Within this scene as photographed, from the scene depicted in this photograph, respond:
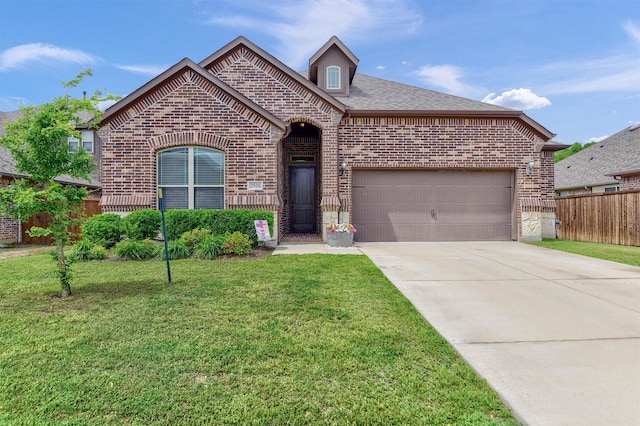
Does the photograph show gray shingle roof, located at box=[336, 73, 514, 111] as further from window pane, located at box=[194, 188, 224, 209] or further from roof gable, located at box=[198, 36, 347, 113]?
window pane, located at box=[194, 188, 224, 209]

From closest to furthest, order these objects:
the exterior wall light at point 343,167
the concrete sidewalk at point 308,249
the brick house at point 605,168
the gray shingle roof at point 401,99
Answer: the concrete sidewalk at point 308,249 < the exterior wall light at point 343,167 < the gray shingle roof at point 401,99 < the brick house at point 605,168

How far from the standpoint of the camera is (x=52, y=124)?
4.64 meters

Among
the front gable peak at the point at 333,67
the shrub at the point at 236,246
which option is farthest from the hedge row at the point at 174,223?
the front gable peak at the point at 333,67

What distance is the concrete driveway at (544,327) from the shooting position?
8.05 feet

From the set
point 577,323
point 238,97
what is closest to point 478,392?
point 577,323

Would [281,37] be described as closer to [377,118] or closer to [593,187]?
[377,118]

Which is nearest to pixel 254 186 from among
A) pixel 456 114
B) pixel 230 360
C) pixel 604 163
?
pixel 456 114

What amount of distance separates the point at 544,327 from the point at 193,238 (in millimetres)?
7388

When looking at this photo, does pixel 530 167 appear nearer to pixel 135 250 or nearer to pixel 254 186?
pixel 254 186

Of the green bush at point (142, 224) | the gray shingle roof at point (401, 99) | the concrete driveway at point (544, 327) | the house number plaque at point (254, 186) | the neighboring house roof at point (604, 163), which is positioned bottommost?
the concrete driveway at point (544, 327)

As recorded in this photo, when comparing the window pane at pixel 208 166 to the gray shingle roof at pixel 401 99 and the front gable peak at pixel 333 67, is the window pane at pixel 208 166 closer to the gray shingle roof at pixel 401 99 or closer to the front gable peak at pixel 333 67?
the gray shingle roof at pixel 401 99

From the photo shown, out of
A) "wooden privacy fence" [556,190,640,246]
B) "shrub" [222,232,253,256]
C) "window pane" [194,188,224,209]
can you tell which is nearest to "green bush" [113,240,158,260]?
"shrub" [222,232,253,256]

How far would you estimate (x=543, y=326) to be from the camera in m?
3.84

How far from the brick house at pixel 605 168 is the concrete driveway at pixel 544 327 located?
38.3 feet
